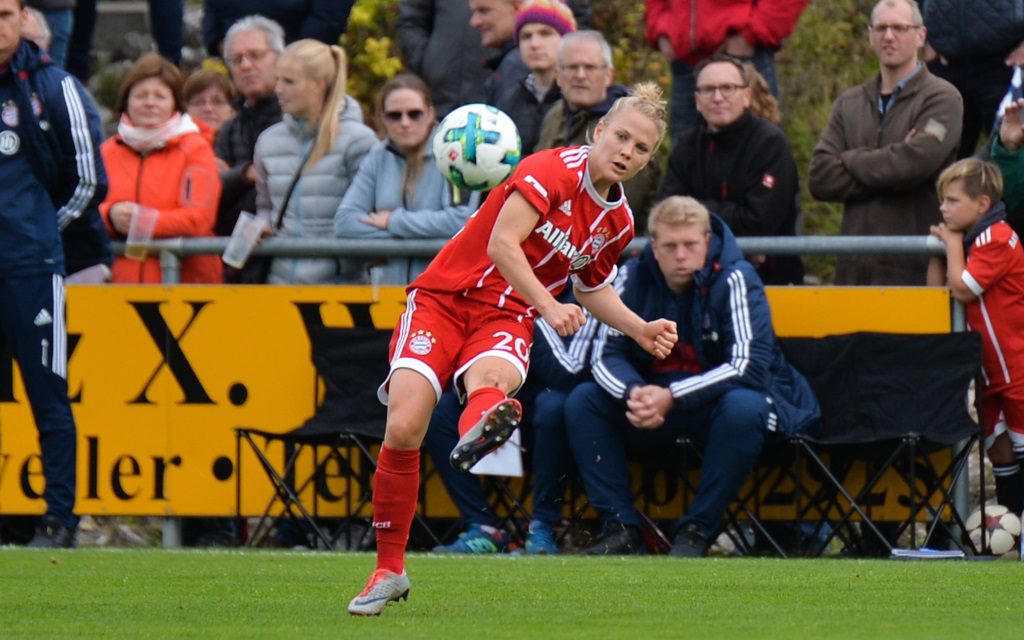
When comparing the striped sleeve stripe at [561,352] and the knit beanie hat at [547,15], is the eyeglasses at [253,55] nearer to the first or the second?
the knit beanie hat at [547,15]

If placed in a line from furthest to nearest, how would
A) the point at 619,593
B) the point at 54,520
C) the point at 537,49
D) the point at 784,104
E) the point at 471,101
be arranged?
the point at 784,104
the point at 471,101
the point at 537,49
the point at 54,520
the point at 619,593

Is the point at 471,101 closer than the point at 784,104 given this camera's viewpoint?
Yes

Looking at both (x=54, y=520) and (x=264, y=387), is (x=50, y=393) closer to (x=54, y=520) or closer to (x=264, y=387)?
(x=54, y=520)

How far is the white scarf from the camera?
38.3ft

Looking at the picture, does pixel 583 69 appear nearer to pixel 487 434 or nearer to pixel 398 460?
pixel 398 460

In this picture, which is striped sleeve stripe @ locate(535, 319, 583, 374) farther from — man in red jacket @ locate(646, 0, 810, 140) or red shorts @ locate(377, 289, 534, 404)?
red shorts @ locate(377, 289, 534, 404)

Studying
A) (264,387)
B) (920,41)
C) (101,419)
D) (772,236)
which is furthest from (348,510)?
(920,41)

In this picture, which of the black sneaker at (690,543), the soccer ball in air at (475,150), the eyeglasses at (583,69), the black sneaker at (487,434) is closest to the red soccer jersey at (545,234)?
the black sneaker at (487,434)

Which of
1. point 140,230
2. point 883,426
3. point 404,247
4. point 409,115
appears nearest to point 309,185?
point 409,115

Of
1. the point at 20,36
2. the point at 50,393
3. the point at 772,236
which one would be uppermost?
the point at 20,36

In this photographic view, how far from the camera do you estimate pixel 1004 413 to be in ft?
33.8

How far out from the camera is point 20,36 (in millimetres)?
10242

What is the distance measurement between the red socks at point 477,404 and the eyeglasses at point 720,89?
14.6ft

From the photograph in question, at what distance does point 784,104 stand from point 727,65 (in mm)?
5425
